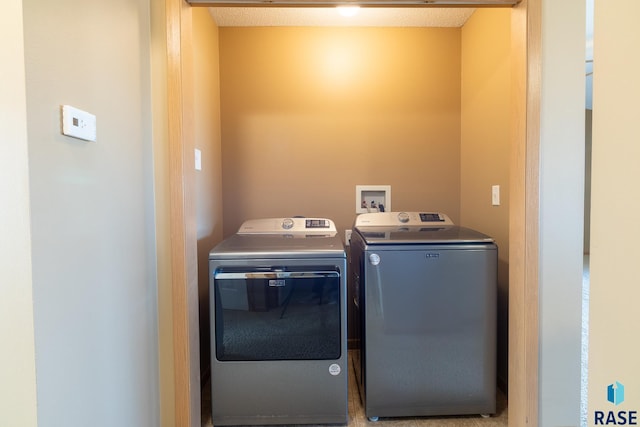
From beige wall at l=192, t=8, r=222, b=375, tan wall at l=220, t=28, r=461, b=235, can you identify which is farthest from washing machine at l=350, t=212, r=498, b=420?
beige wall at l=192, t=8, r=222, b=375

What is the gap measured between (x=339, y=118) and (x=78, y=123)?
68.4 inches

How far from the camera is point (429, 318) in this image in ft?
5.03

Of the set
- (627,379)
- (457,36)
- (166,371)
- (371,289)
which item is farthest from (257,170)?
(627,379)

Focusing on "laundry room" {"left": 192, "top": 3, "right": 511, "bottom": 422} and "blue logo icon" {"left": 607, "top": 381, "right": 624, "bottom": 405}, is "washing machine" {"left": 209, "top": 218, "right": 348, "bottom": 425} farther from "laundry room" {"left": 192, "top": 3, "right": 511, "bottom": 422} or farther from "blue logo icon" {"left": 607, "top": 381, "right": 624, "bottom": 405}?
"blue logo icon" {"left": 607, "top": 381, "right": 624, "bottom": 405}

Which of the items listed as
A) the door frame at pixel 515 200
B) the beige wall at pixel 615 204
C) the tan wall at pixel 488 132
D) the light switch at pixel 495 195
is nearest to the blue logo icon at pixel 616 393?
the beige wall at pixel 615 204

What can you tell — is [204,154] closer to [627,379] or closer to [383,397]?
[383,397]

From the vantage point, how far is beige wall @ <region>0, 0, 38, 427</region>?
0.71 meters

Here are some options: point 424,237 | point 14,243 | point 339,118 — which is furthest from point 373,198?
point 14,243

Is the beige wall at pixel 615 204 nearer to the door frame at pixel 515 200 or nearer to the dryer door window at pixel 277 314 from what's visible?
the door frame at pixel 515 200

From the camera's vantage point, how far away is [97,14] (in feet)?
3.16

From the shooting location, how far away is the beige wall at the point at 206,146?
1.81 metres

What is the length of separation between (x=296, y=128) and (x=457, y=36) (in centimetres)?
141

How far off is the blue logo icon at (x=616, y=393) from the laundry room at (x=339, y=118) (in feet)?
5.51

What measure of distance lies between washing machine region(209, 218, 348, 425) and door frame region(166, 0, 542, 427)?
0.59 ft
